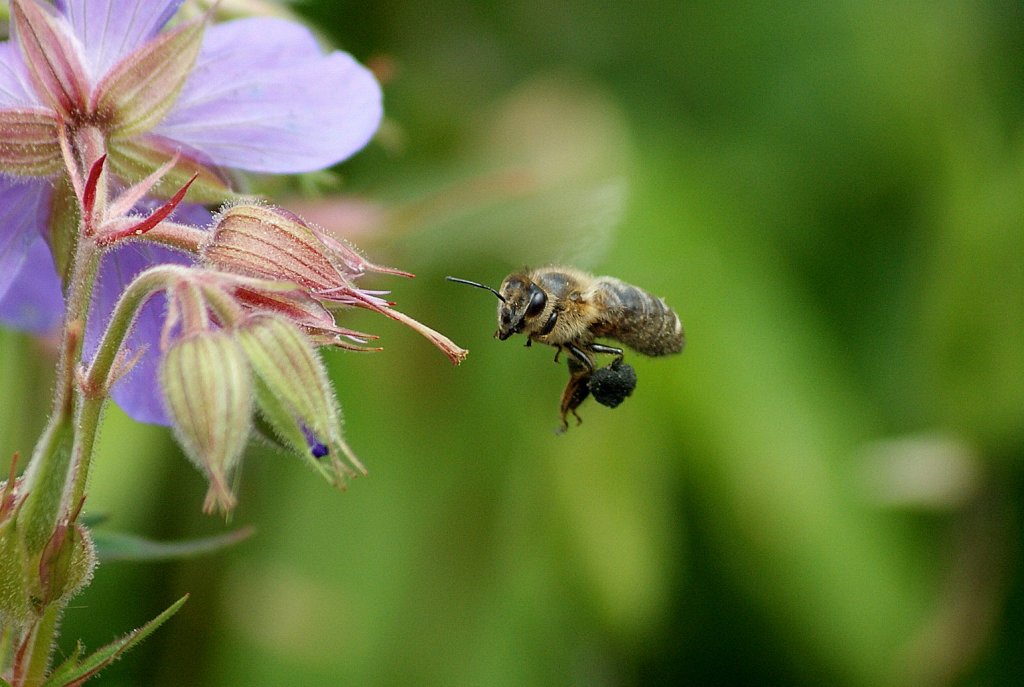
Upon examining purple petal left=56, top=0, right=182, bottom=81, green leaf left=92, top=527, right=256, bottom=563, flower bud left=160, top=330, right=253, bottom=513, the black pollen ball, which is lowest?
green leaf left=92, top=527, right=256, bottom=563

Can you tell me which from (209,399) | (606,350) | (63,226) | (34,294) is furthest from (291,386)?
(606,350)

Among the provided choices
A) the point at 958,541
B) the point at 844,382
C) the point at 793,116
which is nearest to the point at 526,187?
the point at 844,382

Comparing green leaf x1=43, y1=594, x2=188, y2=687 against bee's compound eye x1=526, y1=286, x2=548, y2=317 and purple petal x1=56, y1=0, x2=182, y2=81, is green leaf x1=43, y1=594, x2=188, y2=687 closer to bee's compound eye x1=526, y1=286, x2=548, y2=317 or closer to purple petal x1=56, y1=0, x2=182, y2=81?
purple petal x1=56, y1=0, x2=182, y2=81

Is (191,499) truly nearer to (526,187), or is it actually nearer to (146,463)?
(146,463)

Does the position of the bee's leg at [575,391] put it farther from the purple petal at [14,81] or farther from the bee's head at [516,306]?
the purple petal at [14,81]

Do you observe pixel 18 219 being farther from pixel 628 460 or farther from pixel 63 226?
pixel 628 460

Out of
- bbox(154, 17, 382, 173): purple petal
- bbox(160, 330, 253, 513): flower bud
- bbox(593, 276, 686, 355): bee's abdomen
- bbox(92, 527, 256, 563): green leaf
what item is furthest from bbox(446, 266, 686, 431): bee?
bbox(160, 330, 253, 513): flower bud
